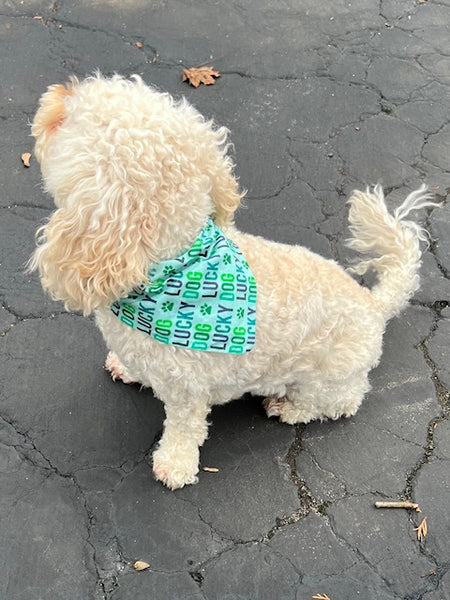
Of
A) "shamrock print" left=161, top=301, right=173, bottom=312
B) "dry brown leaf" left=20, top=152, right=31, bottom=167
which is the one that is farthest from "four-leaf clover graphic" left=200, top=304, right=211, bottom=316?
"dry brown leaf" left=20, top=152, right=31, bottom=167

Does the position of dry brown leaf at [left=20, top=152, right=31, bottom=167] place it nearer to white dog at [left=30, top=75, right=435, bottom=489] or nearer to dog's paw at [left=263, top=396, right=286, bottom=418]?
white dog at [left=30, top=75, right=435, bottom=489]

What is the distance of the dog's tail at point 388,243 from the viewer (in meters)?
2.60

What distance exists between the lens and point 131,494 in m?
2.64

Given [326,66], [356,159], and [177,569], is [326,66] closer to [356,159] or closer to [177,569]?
[356,159]

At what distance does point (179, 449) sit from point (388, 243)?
4.43 feet

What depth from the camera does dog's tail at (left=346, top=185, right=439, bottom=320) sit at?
2.60 meters

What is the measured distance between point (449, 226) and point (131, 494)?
2.55 meters

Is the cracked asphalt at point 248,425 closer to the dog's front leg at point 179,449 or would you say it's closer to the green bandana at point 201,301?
the dog's front leg at point 179,449

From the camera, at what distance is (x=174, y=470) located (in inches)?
103

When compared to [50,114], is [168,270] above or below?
below

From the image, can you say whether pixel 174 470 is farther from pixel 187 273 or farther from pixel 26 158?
pixel 26 158

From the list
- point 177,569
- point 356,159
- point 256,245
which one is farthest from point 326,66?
point 177,569

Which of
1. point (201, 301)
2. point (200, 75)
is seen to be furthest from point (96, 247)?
point (200, 75)

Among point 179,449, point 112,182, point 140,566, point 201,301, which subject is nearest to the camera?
point 112,182
